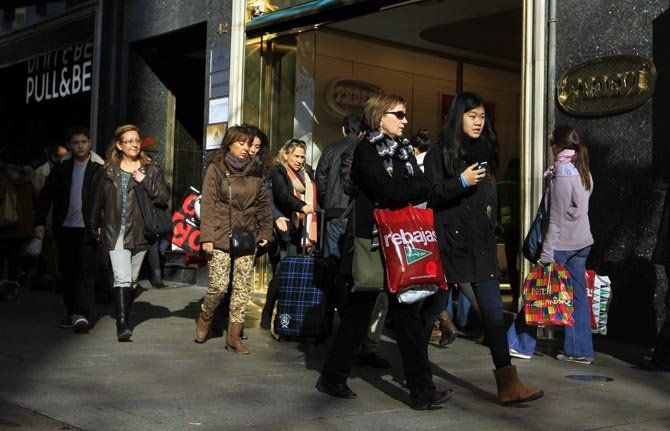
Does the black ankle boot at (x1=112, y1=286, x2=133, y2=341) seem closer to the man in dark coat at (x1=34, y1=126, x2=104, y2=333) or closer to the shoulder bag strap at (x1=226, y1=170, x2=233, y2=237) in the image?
the man in dark coat at (x1=34, y1=126, x2=104, y2=333)

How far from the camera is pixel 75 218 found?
8547 millimetres

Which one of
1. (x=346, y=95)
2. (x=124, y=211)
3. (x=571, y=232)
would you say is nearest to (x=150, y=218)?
(x=124, y=211)

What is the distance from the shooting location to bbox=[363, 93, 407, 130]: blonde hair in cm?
547

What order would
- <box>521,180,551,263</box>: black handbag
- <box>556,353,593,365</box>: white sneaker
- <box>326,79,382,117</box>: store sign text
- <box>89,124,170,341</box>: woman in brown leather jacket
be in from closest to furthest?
1. <box>556,353,593,365</box>: white sneaker
2. <box>521,180,551,263</box>: black handbag
3. <box>89,124,170,341</box>: woman in brown leather jacket
4. <box>326,79,382,117</box>: store sign text

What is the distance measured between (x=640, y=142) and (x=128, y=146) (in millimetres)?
4216

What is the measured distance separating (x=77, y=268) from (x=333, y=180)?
2424mm

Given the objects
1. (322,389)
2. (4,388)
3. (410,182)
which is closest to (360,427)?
(322,389)

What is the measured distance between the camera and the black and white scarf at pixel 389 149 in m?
5.36

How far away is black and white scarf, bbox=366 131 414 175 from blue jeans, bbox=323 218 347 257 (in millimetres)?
2215

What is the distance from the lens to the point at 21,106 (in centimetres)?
1862

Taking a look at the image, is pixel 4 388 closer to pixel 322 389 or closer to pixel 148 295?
pixel 322 389

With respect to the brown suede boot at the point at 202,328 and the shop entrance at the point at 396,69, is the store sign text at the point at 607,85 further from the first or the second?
the brown suede boot at the point at 202,328

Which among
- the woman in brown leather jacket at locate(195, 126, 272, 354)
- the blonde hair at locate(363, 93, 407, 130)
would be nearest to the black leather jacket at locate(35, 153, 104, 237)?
the woman in brown leather jacket at locate(195, 126, 272, 354)

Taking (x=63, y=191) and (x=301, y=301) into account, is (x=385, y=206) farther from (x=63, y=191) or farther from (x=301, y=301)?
(x=63, y=191)
